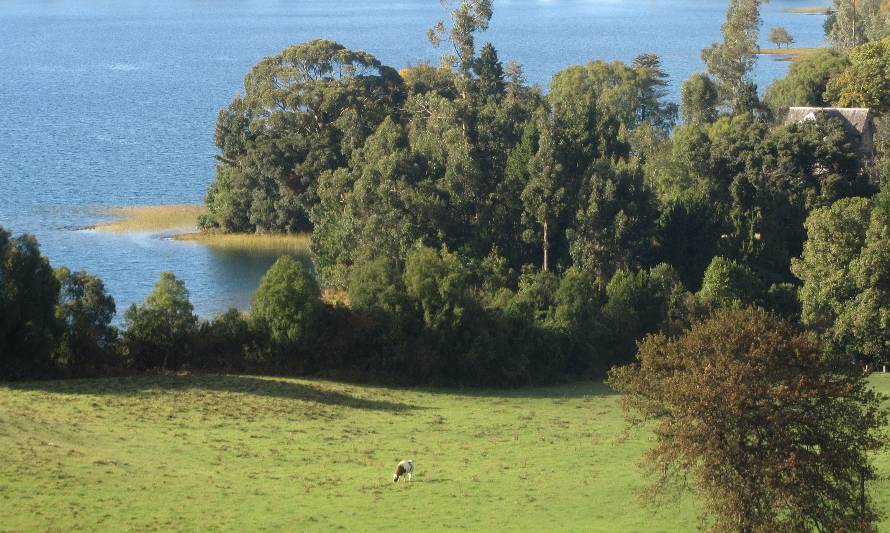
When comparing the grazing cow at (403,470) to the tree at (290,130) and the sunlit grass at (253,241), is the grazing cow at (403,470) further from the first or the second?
the tree at (290,130)

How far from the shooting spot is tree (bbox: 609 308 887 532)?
2581 cm

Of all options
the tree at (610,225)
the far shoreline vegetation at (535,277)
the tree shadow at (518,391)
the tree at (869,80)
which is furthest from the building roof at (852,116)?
the tree shadow at (518,391)

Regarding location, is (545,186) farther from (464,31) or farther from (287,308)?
(464,31)

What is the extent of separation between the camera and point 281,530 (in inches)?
1164

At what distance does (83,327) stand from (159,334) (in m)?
2.65

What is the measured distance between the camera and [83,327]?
4831 centimetres

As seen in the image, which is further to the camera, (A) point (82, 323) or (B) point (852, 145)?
(B) point (852, 145)

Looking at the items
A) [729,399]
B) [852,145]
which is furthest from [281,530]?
[852,145]

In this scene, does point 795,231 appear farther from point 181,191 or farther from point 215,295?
point 181,191

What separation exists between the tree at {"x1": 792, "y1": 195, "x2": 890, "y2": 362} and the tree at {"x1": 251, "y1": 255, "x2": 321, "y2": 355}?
20.2 metres

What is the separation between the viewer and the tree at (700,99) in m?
94.2

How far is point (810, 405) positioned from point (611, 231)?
1431 inches

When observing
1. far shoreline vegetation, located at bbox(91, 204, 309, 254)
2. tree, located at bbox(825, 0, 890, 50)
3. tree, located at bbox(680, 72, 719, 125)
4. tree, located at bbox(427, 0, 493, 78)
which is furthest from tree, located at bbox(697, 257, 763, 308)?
tree, located at bbox(825, 0, 890, 50)

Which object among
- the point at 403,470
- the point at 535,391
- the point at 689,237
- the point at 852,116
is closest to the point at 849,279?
the point at 689,237
